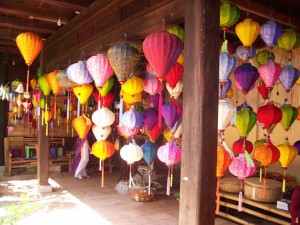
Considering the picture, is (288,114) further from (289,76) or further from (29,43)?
(29,43)

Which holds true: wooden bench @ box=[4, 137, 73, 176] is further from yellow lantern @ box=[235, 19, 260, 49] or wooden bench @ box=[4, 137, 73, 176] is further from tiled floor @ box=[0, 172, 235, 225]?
yellow lantern @ box=[235, 19, 260, 49]

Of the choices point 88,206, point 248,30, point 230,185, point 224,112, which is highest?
point 248,30

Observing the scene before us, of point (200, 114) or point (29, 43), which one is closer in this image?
point (200, 114)

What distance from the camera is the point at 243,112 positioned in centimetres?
349

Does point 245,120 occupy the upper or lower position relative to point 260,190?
upper

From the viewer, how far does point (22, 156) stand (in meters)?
10.3

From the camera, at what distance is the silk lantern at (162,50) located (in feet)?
9.08

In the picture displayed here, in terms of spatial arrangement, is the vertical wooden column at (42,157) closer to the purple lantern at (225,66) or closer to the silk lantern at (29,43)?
the silk lantern at (29,43)

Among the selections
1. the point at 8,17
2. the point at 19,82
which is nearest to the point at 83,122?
the point at 8,17

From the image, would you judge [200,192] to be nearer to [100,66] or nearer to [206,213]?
[206,213]

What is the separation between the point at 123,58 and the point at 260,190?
3.30 metres

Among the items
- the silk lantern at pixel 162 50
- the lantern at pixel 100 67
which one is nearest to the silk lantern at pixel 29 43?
the lantern at pixel 100 67

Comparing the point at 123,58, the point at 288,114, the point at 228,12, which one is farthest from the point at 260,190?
the point at 123,58

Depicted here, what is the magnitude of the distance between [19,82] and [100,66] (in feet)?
23.4
